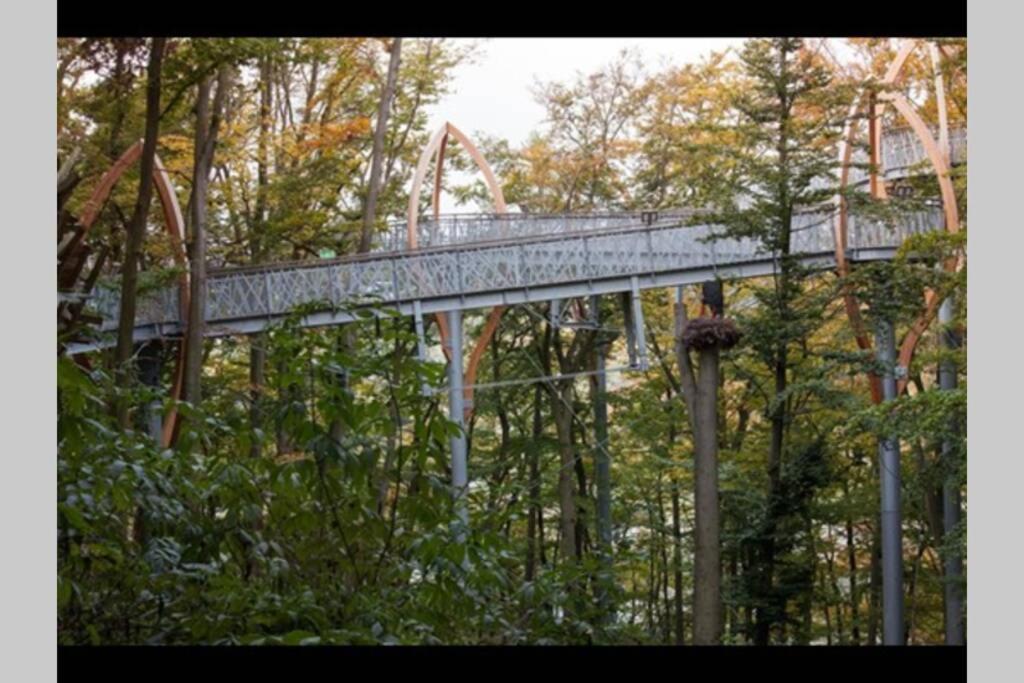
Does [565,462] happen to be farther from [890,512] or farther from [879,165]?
[879,165]

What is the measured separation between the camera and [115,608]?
128 inches

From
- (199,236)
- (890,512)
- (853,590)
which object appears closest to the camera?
(199,236)

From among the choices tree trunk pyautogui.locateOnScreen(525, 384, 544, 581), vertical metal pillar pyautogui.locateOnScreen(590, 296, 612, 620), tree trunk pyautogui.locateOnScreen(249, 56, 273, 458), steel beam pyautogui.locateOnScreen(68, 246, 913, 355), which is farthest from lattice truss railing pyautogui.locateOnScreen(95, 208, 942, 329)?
tree trunk pyautogui.locateOnScreen(525, 384, 544, 581)

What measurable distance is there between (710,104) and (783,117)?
3.80ft

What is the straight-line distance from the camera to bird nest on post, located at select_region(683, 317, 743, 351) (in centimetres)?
519

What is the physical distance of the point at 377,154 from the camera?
8.59 meters

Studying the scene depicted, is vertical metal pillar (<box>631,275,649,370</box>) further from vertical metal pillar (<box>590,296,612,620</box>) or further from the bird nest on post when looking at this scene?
the bird nest on post

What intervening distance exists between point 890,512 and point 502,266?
8.82 feet

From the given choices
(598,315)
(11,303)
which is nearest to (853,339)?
(598,315)

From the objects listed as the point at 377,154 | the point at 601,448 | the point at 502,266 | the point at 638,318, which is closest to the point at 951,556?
the point at 638,318

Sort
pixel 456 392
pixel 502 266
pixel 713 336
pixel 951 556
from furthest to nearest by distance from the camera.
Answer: pixel 502 266 < pixel 456 392 < pixel 951 556 < pixel 713 336

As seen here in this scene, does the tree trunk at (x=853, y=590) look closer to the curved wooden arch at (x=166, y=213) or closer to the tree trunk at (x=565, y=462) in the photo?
the tree trunk at (x=565, y=462)

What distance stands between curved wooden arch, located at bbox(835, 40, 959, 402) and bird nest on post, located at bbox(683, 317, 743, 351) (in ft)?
9.10
